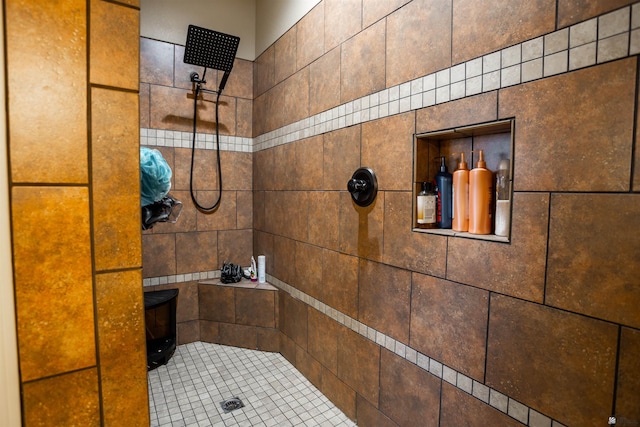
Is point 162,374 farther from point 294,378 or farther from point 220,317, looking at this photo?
point 294,378

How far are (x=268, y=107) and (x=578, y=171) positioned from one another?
7.58ft

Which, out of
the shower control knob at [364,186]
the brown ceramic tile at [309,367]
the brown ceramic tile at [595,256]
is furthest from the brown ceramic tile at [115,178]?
the brown ceramic tile at [309,367]

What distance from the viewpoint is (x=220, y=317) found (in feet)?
9.10

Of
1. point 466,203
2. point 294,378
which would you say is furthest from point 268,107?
point 294,378

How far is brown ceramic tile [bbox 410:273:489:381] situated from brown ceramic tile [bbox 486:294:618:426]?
→ 4cm

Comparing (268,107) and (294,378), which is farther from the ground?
(268,107)

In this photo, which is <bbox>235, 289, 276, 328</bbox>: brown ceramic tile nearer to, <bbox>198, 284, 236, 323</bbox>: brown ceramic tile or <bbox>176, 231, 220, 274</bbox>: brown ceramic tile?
<bbox>198, 284, 236, 323</bbox>: brown ceramic tile

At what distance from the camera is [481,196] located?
4.00 ft

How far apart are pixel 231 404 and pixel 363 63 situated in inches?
86.2

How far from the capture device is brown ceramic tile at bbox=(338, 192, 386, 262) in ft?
5.33

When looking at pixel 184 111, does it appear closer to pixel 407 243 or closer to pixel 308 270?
pixel 308 270

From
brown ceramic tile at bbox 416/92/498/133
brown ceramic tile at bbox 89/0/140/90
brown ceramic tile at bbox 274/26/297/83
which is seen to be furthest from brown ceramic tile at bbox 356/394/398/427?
brown ceramic tile at bbox 274/26/297/83

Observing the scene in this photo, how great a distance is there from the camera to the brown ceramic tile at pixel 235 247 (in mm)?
2928

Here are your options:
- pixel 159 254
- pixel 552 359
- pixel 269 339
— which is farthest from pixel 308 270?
pixel 552 359
